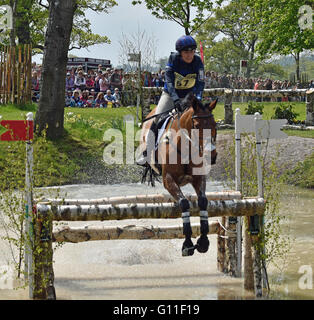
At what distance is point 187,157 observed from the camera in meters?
5.00

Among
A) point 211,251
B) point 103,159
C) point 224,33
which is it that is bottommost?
point 211,251

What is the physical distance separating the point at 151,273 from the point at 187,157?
9.65 ft

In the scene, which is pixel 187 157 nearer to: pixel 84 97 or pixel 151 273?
pixel 151 273

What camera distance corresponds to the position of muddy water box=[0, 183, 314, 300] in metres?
6.50

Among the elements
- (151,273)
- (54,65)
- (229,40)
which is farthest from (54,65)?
(229,40)

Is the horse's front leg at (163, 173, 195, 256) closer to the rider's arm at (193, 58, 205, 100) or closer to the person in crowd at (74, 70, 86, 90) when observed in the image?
the rider's arm at (193, 58, 205, 100)

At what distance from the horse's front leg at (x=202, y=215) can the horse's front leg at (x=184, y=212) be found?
9 cm

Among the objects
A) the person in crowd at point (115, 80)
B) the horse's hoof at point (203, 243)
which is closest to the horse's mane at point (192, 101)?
the horse's hoof at point (203, 243)

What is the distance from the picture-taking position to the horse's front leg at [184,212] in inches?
191

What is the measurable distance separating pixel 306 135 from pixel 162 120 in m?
11.8

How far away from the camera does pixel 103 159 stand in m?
15.3

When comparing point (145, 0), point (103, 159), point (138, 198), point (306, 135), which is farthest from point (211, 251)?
point (145, 0)

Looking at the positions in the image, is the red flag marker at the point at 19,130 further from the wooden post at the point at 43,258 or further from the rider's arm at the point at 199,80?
the rider's arm at the point at 199,80
